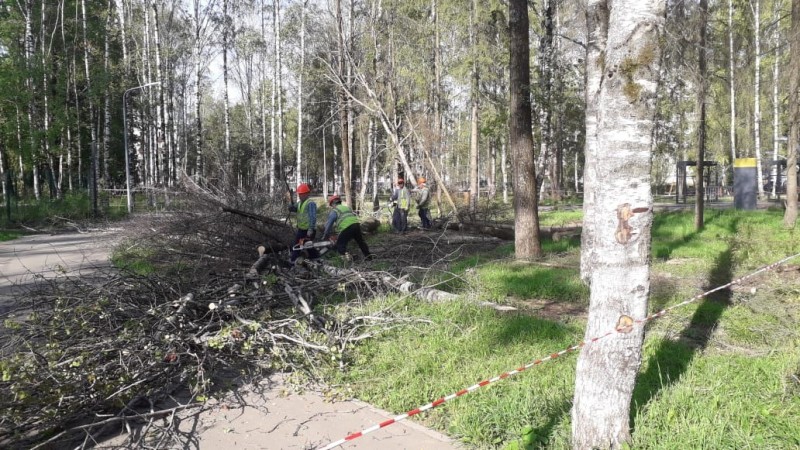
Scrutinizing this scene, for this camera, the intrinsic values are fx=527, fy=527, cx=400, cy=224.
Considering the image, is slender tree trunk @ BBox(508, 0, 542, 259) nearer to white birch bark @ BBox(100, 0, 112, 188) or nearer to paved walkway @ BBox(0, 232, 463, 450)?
paved walkway @ BBox(0, 232, 463, 450)

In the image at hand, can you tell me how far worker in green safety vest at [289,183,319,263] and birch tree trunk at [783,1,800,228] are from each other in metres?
10.6

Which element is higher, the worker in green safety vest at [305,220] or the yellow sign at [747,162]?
the yellow sign at [747,162]

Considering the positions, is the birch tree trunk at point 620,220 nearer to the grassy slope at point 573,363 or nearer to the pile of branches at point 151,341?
the grassy slope at point 573,363

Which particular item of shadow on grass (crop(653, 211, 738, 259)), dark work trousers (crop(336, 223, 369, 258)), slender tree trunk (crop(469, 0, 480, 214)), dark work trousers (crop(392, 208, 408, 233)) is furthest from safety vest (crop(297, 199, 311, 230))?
slender tree trunk (crop(469, 0, 480, 214))

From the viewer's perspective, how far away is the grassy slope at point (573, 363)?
348 cm

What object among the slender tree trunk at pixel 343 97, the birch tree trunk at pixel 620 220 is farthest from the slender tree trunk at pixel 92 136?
the birch tree trunk at pixel 620 220

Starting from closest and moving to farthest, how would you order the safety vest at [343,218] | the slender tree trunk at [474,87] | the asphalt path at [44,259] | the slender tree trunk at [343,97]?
the asphalt path at [44,259] → the safety vest at [343,218] → the slender tree trunk at [343,97] → the slender tree trunk at [474,87]

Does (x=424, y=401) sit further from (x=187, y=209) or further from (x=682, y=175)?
(x=682, y=175)

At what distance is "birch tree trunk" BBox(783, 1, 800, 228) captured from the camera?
38.8 ft

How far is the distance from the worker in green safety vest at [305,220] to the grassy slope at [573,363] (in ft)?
10.5

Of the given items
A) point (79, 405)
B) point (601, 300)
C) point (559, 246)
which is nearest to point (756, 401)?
point (601, 300)

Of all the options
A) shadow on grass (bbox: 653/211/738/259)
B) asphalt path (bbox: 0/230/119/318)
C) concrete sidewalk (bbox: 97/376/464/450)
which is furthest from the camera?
shadow on grass (bbox: 653/211/738/259)

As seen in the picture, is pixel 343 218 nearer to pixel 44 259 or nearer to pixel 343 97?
pixel 44 259

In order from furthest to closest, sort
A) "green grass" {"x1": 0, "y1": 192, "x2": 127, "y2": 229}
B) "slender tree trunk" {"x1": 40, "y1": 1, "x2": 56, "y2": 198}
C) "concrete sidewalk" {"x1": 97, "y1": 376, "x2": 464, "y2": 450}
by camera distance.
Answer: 1. "slender tree trunk" {"x1": 40, "y1": 1, "x2": 56, "y2": 198}
2. "green grass" {"x1": 0, "y1": 192, "x2": 127, "y2": 229}
3. "concrete sidewalk" {"x1": 97, "y1": 376, "x2": 464, "y2": 450}
